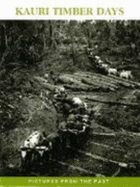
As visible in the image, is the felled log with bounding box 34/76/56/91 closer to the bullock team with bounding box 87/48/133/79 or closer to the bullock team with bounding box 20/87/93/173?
the bullock team with bounding box 20/87/93/173

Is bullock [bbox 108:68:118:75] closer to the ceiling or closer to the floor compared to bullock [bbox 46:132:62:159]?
closer to the ceiling

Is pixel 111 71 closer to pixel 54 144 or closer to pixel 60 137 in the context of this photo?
pixel 60 137

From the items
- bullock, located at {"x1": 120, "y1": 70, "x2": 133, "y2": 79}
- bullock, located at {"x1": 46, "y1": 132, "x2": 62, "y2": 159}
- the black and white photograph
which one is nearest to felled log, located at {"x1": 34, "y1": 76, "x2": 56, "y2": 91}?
the black and white photograph

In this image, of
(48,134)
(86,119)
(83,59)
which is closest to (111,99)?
(86,119)

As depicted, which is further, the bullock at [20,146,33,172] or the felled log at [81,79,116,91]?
the felled log at [81,79,116,91]

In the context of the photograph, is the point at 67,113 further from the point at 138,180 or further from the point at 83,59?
the point at 138,180

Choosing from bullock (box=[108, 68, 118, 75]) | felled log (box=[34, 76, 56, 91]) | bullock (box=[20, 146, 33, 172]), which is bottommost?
bullock (box=[20, 146, 33, 172])

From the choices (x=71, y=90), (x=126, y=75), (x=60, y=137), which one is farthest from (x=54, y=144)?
(x=126, y=75)

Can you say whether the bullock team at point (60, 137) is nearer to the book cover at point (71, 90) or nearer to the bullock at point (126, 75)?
the book cover at point (71, 90)
